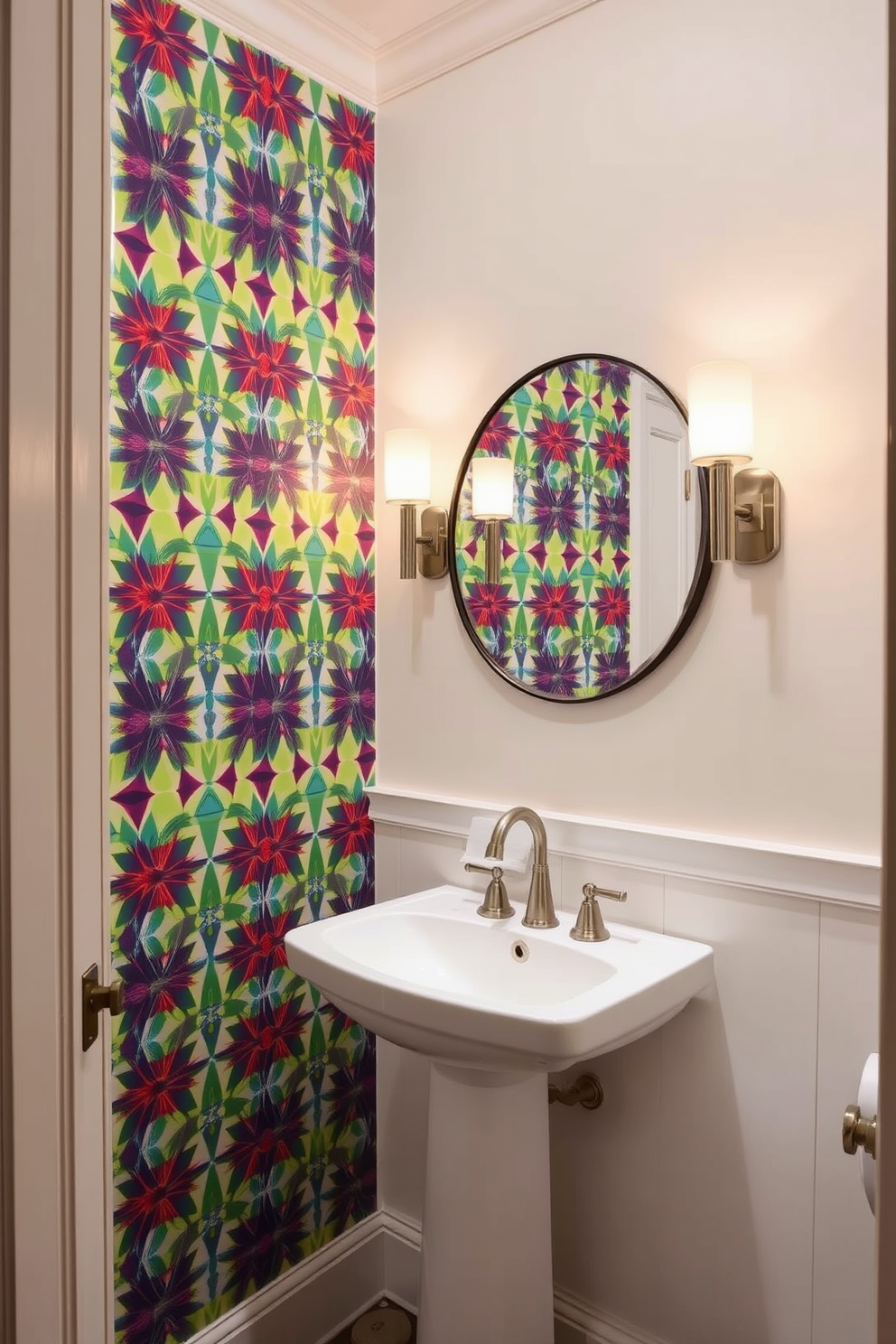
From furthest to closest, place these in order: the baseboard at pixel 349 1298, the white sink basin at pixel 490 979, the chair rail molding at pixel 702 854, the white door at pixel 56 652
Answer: the baseboard at pixel 349 1298 < the chair rail molding at pixel 702 854 < the white sink basin at pixel 490 979 < the white door at pixel 56 652

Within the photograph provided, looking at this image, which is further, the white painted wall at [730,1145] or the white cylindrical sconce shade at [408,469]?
the white cylindrical sconce shade at [408,469]

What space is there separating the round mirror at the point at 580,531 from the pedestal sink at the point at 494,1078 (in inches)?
19.5

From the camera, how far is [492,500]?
1.93 metres

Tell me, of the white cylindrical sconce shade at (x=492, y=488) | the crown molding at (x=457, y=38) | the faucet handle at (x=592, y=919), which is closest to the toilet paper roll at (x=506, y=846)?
the faucet handle at (x=592, y=919)

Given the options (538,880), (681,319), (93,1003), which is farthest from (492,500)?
(93,1003)

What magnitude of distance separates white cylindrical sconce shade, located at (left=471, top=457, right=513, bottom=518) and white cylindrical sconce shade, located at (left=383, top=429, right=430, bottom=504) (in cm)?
10

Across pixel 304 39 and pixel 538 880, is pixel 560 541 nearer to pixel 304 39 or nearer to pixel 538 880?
pixel 538 880

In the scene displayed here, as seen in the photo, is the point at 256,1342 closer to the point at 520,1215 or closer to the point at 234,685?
the point at 520,1215

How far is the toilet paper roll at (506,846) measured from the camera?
→ 1859mm

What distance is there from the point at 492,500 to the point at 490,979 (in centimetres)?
94

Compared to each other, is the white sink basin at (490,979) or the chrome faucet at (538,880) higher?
the chrome faucet at (538,880)

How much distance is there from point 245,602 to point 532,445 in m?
0.65

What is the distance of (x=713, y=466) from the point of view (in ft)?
5.05

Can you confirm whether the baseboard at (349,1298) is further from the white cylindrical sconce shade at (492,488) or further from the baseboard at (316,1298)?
the white cylindrical sconce shade at (492,488)
